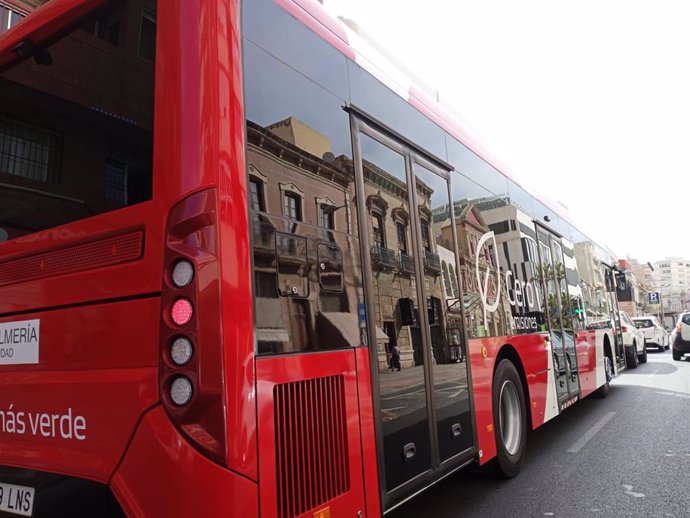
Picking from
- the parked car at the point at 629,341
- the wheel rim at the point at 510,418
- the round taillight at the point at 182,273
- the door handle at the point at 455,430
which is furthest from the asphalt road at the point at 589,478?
the parked car at the point at 629,341

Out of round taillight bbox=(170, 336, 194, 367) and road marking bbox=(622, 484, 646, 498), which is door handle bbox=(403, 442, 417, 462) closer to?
round taillight bbox=(170, 336, 194, 367)

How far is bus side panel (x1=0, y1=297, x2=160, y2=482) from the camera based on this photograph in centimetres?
208

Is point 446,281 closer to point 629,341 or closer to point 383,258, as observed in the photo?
point 383,258

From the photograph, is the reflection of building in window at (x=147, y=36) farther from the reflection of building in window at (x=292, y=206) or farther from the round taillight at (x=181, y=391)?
the round taillight at (x=181, y=391)

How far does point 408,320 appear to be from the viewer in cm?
319

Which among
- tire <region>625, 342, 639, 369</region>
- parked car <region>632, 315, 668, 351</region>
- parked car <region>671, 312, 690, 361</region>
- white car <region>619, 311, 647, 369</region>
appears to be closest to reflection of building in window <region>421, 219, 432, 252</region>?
white car <region>619, 311, 647, 369</region>

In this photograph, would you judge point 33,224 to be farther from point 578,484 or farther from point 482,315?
point 578,484

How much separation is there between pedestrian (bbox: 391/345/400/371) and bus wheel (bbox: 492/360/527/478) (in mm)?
1750

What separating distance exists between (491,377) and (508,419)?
0.76 metres

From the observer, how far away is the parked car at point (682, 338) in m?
17.9

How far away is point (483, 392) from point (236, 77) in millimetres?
3083

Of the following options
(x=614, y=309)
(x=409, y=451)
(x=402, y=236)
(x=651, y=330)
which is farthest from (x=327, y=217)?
(x=651, y=330)

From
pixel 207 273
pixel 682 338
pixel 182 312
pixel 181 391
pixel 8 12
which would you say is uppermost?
pixel 8 12

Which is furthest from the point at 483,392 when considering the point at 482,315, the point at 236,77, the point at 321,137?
the point at 236,77
